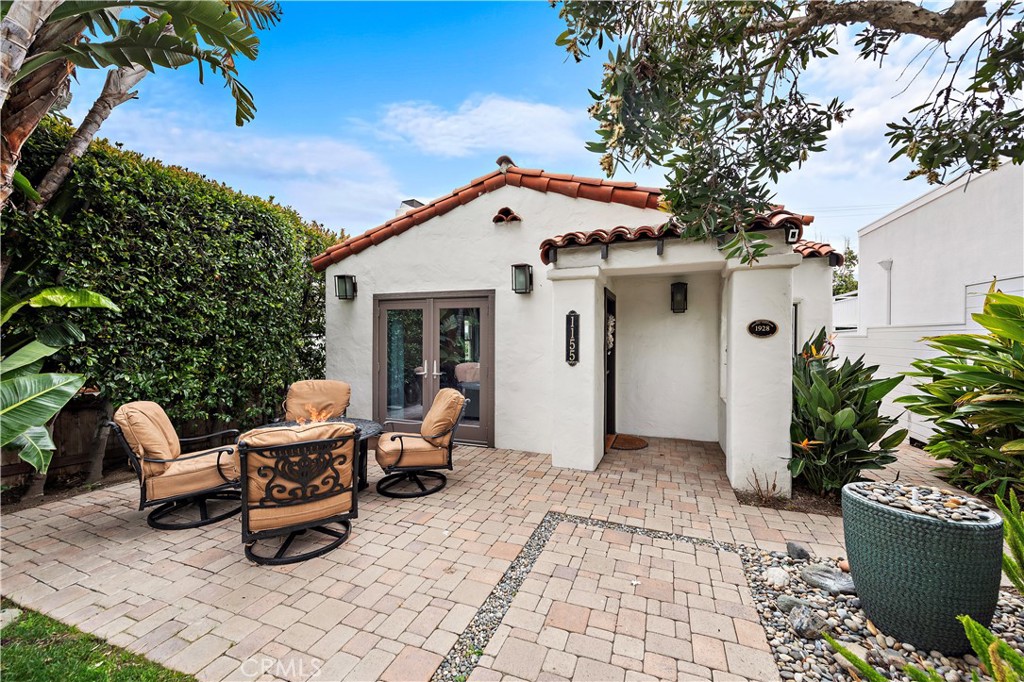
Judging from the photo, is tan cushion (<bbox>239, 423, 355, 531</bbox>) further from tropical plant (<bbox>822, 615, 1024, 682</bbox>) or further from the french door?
the french door

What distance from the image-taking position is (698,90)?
2.50 metres

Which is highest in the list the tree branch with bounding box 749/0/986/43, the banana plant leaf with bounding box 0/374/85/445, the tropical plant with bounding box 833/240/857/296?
the tropical plant with bounding box 833/240/857/296

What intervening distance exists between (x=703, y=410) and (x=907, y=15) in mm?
5970

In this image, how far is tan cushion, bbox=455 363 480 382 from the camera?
24.1ft

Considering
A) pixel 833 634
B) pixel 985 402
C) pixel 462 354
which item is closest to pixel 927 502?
pixel 833 634

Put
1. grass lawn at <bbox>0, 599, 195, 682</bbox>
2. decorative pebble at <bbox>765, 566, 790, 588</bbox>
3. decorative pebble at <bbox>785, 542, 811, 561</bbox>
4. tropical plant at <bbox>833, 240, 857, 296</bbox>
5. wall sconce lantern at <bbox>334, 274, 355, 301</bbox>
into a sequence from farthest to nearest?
tropical plant at <bbox>833, 240, 857, 296</bbox>, wall sconce lantern at <bbox>334, 274, 355, 301</bbox>, decorative pebble at <bbox>785, 542, 811, 561</bbox>, decorative pebble at <bbox>765, 566, 790, 588</bbox>, grass lawn at <bbox>0, 599, 195, 682</bbox>

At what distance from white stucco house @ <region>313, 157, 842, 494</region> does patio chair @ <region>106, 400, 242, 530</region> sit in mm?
3602

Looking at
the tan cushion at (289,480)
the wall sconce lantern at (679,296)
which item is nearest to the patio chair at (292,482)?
the tan cushion at (289,480)

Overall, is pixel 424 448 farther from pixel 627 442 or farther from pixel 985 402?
pixel 985 402

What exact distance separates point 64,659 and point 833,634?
4710 mm

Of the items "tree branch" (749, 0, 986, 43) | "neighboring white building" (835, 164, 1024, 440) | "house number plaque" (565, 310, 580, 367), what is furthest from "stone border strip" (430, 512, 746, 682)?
"neighboring white building" (835, 164, 1024, 440)

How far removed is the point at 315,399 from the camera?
20.3ft

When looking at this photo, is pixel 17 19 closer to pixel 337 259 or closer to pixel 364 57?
pixel 364 57

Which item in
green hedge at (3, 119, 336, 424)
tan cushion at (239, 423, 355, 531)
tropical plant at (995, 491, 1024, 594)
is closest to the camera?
tropical plant at (995, 491, 1024, 594)
